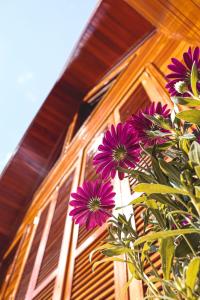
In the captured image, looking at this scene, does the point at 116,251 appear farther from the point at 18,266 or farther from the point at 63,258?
the point at 18,266

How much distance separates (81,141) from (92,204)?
77.0 inches

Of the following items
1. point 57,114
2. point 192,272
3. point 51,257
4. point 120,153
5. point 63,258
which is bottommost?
point 192,272

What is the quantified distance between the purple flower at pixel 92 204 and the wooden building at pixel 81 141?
401 millimetres

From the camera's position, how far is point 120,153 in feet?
1.78

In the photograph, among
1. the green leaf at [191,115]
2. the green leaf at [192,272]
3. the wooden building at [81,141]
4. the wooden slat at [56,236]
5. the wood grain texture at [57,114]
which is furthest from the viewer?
the wood grain texture at [57,114]

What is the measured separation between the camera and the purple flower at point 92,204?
1.86ft

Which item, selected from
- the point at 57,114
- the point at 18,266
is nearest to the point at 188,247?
the point at 18,266

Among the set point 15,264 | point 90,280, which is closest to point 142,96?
point 90,280

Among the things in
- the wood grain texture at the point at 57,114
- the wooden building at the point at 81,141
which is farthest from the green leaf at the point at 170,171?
the wood grain texture at the point at 57,114

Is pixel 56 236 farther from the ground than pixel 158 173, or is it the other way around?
pixel 56 236

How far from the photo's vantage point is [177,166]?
455 mm

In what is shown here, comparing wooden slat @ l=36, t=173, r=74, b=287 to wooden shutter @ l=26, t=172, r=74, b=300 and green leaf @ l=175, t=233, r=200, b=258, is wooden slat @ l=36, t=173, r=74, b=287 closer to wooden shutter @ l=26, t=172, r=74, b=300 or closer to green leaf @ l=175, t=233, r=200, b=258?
wooden shutter @ l=26, t=172, r=74, b=300

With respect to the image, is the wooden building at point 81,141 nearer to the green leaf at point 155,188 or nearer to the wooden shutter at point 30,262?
the wooden shutter at point 30,262

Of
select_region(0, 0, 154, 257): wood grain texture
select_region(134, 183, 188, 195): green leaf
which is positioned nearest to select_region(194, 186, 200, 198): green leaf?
select_region(134, 183, 188, 195): green leaf
